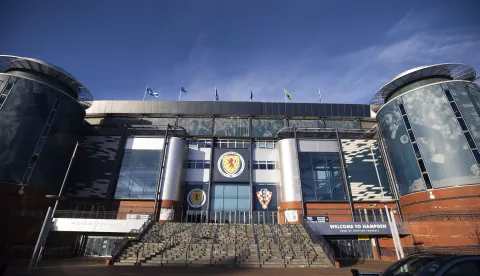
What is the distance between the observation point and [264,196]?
34.5 metres

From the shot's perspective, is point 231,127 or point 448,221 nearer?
point 448,221

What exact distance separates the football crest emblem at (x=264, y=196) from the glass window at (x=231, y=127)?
32.3 feet

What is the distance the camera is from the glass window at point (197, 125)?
3866 centimetres

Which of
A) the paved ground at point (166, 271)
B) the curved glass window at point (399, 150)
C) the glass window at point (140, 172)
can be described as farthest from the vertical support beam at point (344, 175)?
the glass window at point (140, 172)

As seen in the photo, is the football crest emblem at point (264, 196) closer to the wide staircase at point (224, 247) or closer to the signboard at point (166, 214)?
the wide staircase at point (224, 247)

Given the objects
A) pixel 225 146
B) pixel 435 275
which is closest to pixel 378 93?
pixel 225 146

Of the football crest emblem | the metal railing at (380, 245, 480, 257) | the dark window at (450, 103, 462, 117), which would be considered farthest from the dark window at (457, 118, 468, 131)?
the football crest emblem

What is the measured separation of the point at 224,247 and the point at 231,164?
16.6 meters

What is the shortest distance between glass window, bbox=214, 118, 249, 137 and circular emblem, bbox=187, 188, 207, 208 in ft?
32.9

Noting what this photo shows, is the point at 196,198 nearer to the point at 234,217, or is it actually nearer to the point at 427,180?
the point at 234,217

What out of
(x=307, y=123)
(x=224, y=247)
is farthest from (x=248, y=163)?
(x=224, y=247)

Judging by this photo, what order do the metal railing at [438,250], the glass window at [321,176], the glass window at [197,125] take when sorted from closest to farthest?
the metal railing at [438,250]
the glass window at [321,176]
the glass window at [197,125]

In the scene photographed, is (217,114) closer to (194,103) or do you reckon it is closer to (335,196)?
(194,103)

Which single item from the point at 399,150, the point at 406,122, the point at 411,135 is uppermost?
the point at 406,122
